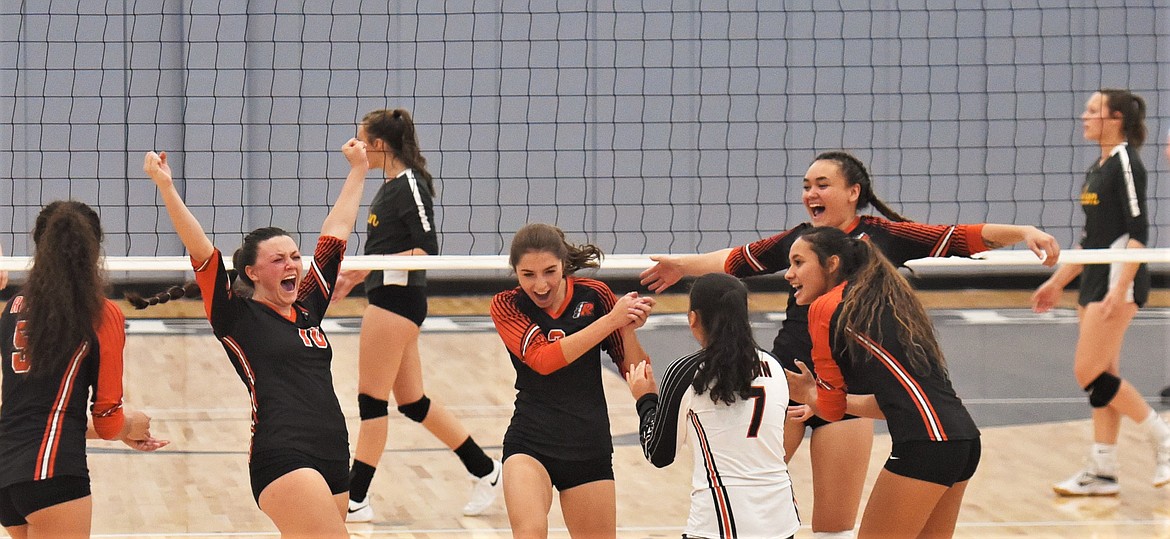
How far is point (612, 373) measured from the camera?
25.6 ft

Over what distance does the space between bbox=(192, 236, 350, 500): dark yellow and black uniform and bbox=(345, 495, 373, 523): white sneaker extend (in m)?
1.37

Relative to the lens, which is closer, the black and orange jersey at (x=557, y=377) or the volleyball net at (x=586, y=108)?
the black and orange jersey at (x=557, y=377)

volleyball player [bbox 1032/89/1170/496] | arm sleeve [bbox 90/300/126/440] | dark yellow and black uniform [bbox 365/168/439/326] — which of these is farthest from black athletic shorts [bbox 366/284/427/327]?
volleyball player [bbox 1032/89/1170/496]

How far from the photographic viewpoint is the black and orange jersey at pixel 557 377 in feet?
10.9

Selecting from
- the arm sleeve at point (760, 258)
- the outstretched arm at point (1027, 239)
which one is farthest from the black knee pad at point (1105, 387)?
the arm sleeve at point (760, 258)

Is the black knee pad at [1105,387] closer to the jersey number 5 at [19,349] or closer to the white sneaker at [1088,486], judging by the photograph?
the white sneaker at [1088,486]

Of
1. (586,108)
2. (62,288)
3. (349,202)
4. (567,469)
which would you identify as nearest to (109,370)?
(62,288)

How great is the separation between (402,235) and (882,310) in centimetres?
235

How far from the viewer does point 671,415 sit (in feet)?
9.86

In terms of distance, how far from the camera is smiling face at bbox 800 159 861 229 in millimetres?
3648

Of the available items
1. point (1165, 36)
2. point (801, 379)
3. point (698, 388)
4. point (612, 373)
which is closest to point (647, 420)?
point (698, 388)

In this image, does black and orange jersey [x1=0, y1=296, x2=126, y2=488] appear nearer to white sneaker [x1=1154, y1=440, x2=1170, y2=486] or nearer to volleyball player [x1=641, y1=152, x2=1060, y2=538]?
volleyball player [x1=641, y1=152, x2=1060, y2=538]

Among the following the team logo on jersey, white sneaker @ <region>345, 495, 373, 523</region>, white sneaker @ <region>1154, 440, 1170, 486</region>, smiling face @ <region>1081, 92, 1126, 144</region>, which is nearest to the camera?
the team logo on jersey

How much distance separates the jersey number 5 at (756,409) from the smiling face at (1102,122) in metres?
2.75
